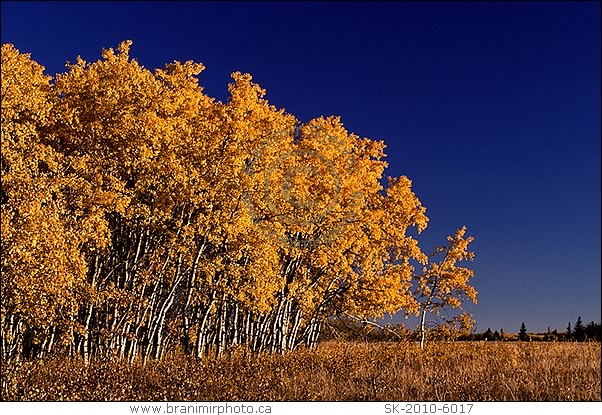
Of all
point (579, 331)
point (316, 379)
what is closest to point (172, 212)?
Result: point (316, 379)

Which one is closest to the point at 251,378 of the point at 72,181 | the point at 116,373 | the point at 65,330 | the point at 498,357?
the point at 116,373

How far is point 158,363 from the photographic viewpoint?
830 inches

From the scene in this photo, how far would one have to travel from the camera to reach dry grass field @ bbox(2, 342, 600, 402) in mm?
15547

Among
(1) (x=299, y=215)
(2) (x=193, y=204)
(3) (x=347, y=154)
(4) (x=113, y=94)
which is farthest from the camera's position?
(3) (x=347, y=154)

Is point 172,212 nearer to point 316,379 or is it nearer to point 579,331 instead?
point 316,379

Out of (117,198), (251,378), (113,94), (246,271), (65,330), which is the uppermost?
(113,94)

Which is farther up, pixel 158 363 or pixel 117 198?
pixel 117 198

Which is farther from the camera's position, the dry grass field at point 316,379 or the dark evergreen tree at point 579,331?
the dark evergreen tree at point 579,331

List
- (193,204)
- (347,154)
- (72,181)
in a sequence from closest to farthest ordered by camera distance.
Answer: (72,181)
(193,204)
(347,154)

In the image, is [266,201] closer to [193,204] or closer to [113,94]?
[193,204]

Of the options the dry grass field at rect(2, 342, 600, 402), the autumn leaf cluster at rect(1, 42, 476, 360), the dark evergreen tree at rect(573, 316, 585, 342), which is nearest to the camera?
the dry grass field at rect(2, 342, 600, 402)

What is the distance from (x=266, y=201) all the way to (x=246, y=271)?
8.46 ft

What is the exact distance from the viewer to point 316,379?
17578 mm

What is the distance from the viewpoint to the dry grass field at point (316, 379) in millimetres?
15547
